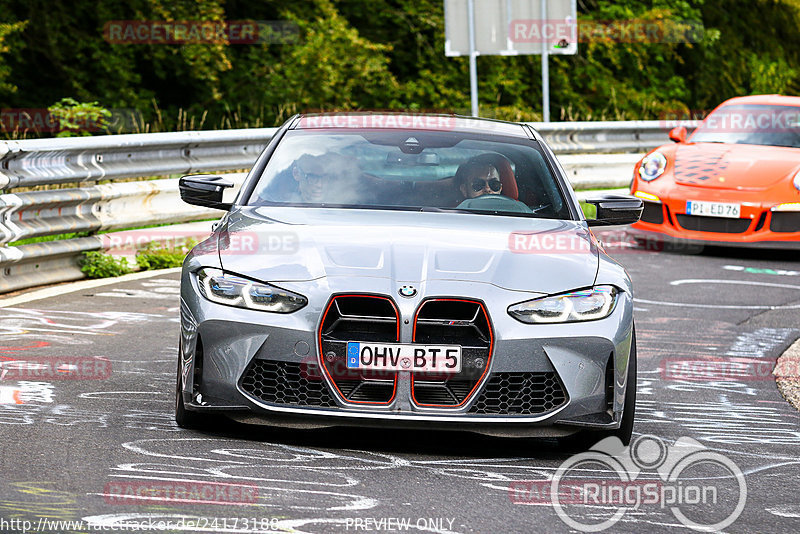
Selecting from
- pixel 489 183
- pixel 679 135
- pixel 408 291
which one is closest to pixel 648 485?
pixel 408 291

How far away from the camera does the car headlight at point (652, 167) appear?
1304 cm

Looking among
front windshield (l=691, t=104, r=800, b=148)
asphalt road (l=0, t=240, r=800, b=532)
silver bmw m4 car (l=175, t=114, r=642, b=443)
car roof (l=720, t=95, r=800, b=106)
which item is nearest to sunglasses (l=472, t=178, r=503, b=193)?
silver bmw m4 car (l=175, t=114, r=642, b=443)

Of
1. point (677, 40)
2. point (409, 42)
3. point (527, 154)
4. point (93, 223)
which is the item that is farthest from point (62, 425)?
point (677, 40)

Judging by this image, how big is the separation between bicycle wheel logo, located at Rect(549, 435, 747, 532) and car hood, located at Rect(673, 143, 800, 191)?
7146 millimetres

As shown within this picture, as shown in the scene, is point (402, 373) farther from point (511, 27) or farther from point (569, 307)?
point (511, 27)

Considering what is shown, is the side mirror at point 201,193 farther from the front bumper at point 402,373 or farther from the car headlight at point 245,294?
the front bumper at point 402,373

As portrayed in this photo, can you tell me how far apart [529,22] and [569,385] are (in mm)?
14978

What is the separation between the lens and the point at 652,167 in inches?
519

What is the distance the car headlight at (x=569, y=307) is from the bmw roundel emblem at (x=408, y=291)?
37 cm

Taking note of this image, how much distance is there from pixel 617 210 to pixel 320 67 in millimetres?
19231

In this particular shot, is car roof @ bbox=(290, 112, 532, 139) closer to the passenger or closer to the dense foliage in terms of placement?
the passenger

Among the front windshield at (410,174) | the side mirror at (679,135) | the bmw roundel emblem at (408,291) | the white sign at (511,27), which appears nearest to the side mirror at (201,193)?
the front windshield at (410,174)

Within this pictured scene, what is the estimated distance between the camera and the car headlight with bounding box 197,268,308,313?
5098 millimetres

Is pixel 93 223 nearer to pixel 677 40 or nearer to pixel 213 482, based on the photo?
pixel 213 482
